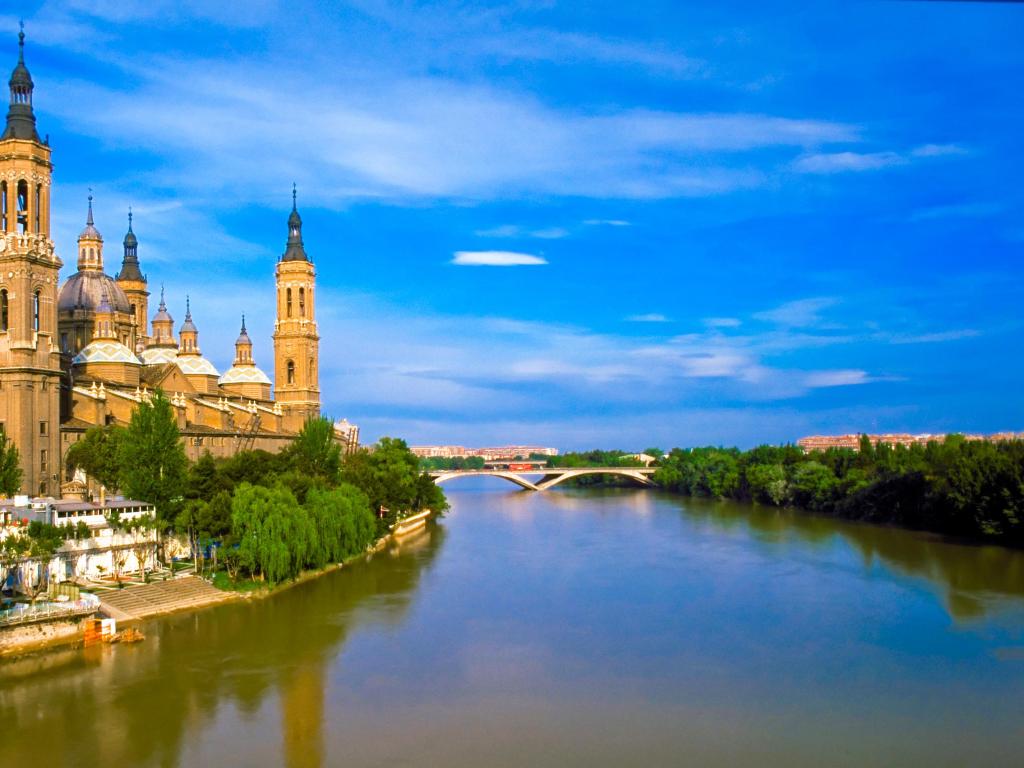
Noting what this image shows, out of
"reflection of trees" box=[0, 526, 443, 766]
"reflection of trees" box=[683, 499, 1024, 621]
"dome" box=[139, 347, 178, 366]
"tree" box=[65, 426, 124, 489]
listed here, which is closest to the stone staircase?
"reflection of trees" box=[0, 526, 443, 766]

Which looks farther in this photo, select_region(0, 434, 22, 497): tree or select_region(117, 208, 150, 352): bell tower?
select_region(117, 208, 150, 352): bell tower

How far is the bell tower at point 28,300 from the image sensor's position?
943 inches

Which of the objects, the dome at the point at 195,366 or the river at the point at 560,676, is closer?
the river at the point at 560,676

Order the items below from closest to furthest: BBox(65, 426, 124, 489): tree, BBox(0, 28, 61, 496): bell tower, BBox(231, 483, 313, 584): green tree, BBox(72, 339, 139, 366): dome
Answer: BBox(231, 483, 313, 584): green tree
BBox(0, 28, 61, 496): bell tower
BBox(65, 426, 124, 489): tree
BBox(72, 339, 139, 366): dome

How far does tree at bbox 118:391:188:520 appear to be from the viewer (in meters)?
22.3

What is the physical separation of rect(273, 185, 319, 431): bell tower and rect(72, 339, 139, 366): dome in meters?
12.9

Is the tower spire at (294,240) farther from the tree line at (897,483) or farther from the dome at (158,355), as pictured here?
the tree line at (897,483)

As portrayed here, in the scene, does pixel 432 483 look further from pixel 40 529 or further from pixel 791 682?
pixel 791 682

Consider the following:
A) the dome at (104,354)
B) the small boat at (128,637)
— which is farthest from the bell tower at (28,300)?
the small boat at (128,637)

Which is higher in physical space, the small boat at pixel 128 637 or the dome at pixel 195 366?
the dome at pixel 195 366

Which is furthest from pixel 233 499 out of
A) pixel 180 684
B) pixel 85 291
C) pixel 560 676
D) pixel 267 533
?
pixel 85 291

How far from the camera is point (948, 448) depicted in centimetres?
3956

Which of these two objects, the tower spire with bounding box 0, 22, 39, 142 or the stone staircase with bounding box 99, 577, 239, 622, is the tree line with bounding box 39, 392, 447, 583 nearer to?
the stone staircase with bounding box 99, 577, 239, 622

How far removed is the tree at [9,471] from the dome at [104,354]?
10675 mm
